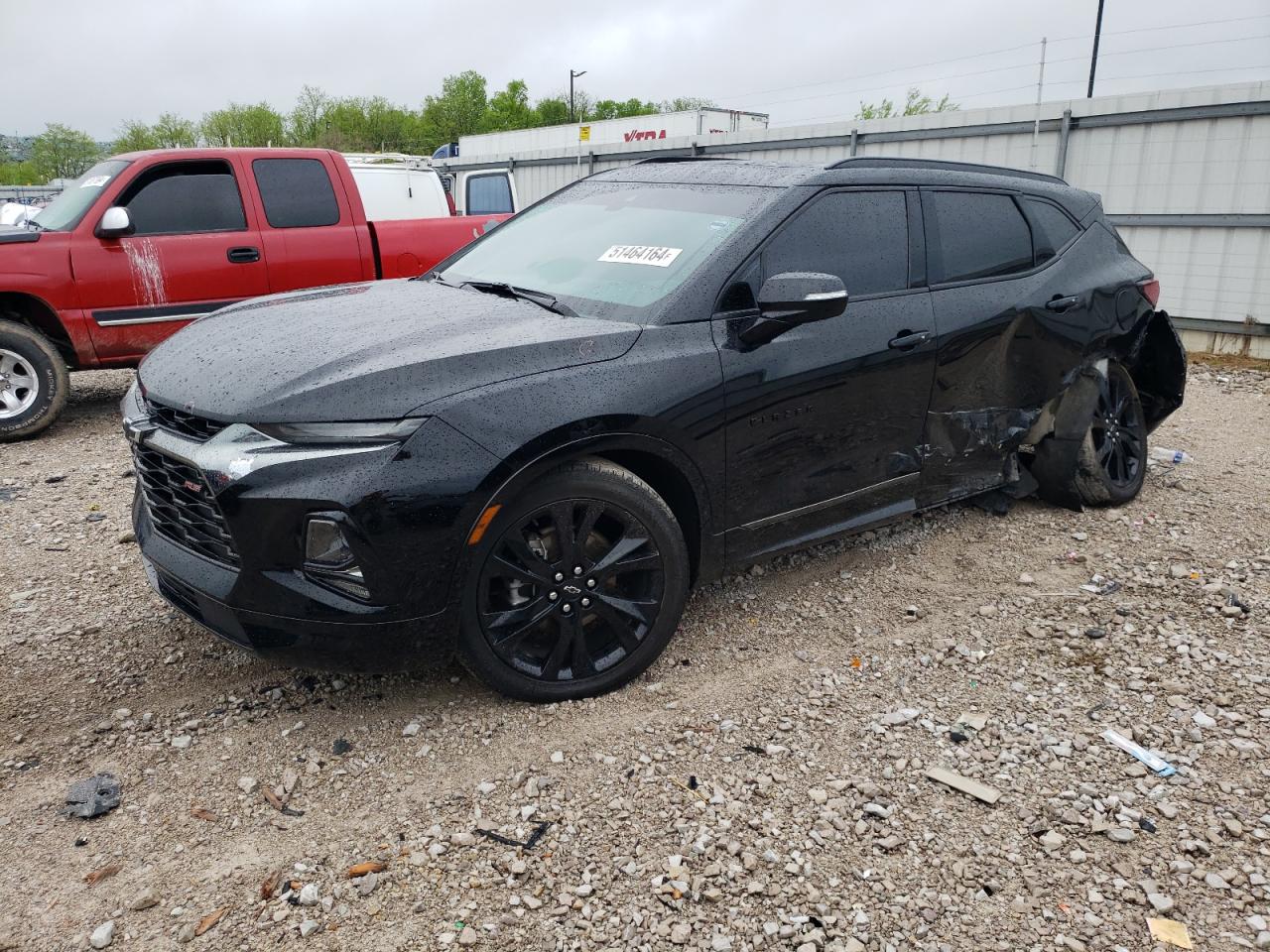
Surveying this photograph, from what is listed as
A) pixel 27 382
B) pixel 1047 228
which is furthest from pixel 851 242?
pixel 27 382

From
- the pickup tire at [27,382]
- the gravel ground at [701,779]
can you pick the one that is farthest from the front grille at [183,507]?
the pickup tire at [27,382]

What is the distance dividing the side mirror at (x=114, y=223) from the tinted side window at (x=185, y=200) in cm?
21

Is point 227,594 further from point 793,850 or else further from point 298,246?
point 298,246

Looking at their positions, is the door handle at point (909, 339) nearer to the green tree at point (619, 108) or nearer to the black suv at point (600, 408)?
the black suv at point (600, 408)

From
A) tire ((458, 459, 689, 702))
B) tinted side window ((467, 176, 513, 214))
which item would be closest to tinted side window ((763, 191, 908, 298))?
tire ((458, 459, 689, 702))

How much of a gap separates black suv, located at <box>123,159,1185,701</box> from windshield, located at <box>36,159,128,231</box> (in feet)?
12.8

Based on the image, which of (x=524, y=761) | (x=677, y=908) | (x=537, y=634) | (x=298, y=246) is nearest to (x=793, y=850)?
(x=677, y=908)

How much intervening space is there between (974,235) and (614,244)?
5.60 feet

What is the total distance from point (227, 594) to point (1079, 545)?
3938 millimetres

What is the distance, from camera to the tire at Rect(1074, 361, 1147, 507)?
5.01 meters

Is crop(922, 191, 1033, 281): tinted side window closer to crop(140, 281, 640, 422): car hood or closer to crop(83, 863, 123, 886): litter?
crop(140, 281, 640, 422): car hood

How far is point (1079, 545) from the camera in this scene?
15.5 ft

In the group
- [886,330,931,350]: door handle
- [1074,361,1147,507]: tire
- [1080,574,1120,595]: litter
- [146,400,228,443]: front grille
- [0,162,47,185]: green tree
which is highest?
[0,162,47,185]: green tree

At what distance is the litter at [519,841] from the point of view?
258 cm
